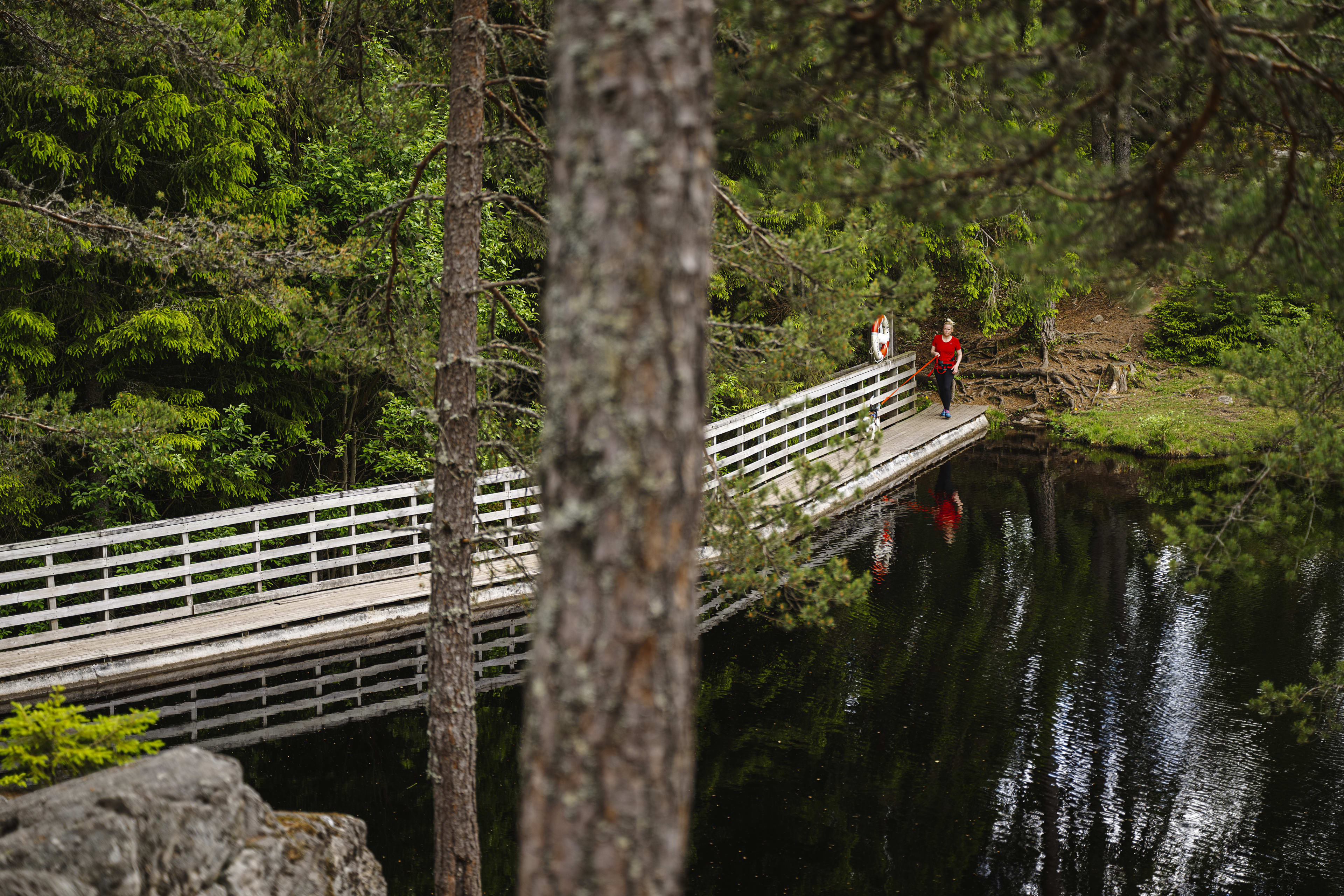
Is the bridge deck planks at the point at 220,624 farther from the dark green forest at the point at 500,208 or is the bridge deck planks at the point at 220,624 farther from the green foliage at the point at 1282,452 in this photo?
the green foliage at the point at 1282,452

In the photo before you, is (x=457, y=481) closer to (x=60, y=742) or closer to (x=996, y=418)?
(x=60, y=742)

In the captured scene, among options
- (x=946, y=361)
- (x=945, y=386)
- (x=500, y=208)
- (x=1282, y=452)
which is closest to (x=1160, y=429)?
(x=945, y=386)

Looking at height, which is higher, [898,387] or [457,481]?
[457,481]

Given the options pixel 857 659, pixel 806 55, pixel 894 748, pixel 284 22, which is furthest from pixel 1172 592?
pixel 284 22

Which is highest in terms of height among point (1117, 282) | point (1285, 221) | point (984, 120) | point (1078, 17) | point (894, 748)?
point (1078, 17)

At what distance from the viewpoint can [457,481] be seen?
645 centimetres

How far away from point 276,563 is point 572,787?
12.5 meters

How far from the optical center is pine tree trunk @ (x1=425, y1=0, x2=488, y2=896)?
6.25 metres

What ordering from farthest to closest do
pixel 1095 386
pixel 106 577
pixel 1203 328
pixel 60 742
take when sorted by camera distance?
pixel 1203 328, pixel 1095 386, pixel 106 577, pixel 60 742

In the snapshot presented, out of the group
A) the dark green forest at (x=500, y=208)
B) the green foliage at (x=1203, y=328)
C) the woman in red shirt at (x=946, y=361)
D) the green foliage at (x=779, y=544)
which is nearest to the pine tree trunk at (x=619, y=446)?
the dark green forest at (x=500, y=208)

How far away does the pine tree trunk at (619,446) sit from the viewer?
2359 mm

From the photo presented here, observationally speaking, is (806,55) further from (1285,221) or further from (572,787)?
(572,787)

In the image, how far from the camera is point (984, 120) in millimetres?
4629

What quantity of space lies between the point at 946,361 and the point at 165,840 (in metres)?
18.1
